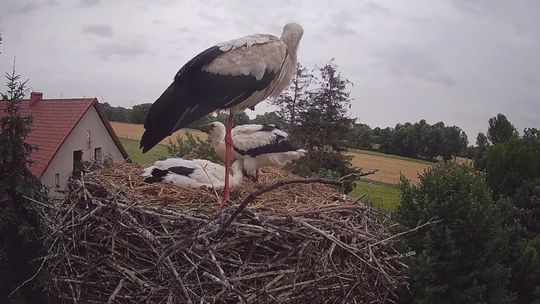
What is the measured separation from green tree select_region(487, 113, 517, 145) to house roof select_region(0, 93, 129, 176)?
17.7m

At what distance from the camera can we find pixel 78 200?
4.40m

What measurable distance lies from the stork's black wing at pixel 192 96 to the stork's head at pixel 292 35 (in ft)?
2.03

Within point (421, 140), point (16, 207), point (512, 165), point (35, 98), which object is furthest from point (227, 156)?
point (421, 140)

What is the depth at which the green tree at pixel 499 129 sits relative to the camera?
25.3 m

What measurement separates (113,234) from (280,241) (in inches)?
49.3

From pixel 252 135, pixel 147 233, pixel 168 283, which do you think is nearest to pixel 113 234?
pixel 147 233

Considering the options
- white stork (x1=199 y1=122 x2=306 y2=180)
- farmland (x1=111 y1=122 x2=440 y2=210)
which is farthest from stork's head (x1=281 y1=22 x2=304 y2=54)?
farmland (x1=111 y1=122 x2=440 y2=210)

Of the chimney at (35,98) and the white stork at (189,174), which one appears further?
the chimney at (35,98)

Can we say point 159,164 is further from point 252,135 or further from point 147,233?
point 147,233

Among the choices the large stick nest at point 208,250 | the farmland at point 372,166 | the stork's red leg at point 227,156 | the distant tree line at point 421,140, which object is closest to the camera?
the large stick nest at point 208,250

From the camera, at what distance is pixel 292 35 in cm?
495

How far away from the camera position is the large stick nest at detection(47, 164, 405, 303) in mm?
3539

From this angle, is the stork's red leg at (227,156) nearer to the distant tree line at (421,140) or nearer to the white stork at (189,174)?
the white stork at (189,174)

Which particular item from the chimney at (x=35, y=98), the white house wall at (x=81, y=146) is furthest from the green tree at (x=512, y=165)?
the chimney at (x=35, y=98)
